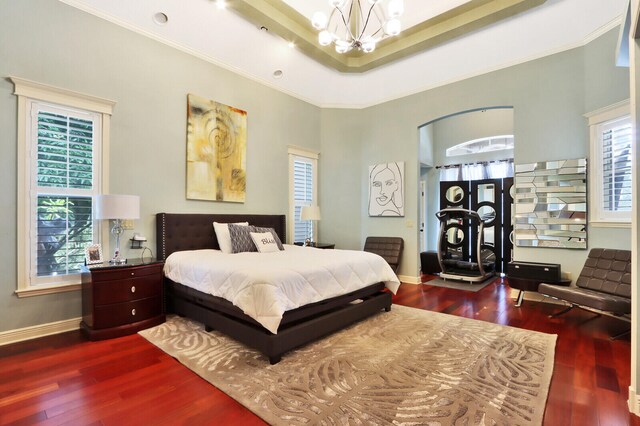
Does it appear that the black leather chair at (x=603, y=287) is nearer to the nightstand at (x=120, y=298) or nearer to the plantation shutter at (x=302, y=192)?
the plantation shutter at (x=302, y=192)

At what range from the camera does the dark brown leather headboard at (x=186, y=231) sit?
3.99 m

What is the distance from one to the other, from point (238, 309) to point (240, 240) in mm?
1617

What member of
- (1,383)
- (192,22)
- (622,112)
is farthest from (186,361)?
(622,112)

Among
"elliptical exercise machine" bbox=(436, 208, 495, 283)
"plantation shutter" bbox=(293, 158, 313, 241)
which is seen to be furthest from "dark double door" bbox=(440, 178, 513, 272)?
"plantation shutter" bbox=(293, 158, 313, 241)

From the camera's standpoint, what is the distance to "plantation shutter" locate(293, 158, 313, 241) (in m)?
5.96

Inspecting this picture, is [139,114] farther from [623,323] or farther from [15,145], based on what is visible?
[623,323]

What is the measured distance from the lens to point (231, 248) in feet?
13.7

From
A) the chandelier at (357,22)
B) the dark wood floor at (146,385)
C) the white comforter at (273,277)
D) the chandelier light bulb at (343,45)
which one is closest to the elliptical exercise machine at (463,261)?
the dark wood floor at (146,385)

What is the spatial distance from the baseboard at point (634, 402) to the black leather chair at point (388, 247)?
12.7 feet

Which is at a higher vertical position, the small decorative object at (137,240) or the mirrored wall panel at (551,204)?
the mirrored wall panel at (551,204)

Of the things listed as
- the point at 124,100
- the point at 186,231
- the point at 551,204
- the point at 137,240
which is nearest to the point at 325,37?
the point at 124,100

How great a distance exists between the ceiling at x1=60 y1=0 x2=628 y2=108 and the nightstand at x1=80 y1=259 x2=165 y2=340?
9.62 ft

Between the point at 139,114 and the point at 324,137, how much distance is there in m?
3.51

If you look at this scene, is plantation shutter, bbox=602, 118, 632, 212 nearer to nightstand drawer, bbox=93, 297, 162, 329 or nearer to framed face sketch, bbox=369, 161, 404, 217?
framed face sketch, bbox=369, 161, 404, 217
